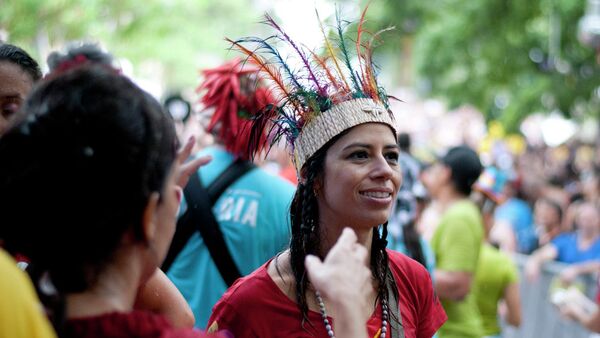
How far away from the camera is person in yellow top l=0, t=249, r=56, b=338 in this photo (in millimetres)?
1601

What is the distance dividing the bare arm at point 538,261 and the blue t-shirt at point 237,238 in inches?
213

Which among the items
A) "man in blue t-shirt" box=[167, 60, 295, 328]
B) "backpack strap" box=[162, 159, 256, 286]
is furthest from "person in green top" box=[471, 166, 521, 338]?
"backpack strap" box=[162, 159, 256, 286]

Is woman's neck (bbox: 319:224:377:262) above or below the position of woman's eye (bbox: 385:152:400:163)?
below

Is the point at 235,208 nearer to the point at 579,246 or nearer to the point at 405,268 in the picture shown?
the point at 405,268

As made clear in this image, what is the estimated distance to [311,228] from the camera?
3.48 meters

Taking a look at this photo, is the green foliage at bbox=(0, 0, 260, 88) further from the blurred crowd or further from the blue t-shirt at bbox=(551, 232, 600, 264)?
the blue t-shirt at bbox=(551, 232, 600, 264)

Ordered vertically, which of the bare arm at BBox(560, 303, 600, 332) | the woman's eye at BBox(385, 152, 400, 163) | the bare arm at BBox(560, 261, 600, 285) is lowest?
the bare arm at BBox(560, 261, 600, 285)

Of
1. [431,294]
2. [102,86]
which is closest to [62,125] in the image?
[102,86]

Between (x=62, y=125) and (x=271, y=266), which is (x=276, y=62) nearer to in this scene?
(x=271, y=266)

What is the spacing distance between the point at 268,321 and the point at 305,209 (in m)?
0.54

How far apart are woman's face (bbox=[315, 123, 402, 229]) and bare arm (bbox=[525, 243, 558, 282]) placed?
6.39 meters

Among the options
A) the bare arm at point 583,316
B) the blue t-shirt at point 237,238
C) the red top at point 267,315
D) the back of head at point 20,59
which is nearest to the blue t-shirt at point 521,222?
the bare arm at point 583,316

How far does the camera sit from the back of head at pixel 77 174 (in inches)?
76.5

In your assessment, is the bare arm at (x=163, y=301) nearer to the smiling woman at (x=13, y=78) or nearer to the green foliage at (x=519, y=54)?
the smiling woman at (x=13, y=78)
